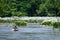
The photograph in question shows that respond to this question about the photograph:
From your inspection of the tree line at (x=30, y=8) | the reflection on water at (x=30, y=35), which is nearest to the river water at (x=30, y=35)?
the reflection on water at (x=30, y=35)

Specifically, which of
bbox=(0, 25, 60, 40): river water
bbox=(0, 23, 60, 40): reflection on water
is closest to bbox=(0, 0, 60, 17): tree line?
bbox=(0, 25, 60, 40): river water

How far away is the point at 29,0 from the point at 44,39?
4524 cm

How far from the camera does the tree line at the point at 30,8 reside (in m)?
60.2

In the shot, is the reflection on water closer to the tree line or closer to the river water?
the river water

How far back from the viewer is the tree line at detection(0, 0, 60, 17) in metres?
60.2

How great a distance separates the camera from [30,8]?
2657 inches

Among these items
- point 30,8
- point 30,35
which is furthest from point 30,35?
point 30,8

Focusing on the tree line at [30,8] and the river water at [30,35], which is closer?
the river water at [30,35]

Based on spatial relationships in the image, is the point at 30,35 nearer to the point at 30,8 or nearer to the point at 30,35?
the point at 30,35

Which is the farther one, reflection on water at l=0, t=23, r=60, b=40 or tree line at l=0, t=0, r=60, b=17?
tree line at l=0, t=0, r=60, b=17

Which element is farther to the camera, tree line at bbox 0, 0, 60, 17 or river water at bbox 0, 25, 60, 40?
tree line at bbox 0, 0, 60, 17

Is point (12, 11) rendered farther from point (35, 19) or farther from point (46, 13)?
point (35, 19)

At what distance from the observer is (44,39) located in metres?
22.8

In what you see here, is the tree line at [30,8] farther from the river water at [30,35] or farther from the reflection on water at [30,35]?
the reflection on water at [30,35]
